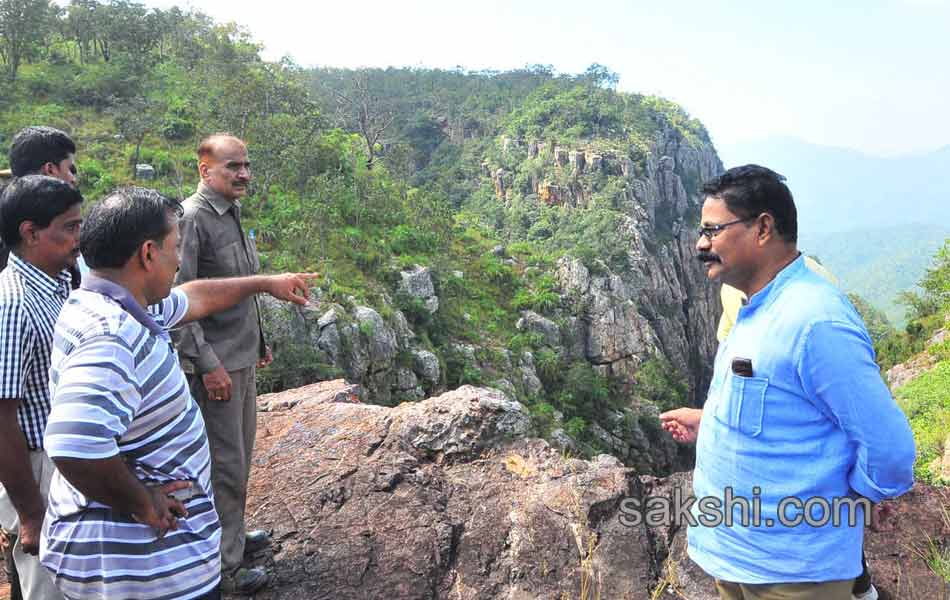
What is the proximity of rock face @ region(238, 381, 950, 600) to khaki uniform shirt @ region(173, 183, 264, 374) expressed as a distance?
907 millimetres

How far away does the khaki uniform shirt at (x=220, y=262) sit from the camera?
105 inches

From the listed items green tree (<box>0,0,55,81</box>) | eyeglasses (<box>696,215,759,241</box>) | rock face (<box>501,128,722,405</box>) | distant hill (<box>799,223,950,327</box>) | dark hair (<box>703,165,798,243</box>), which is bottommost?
distant hill (<box>799,223,950,327</box>)

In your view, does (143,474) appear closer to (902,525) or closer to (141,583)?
(141,583)

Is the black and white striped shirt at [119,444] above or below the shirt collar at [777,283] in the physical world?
below

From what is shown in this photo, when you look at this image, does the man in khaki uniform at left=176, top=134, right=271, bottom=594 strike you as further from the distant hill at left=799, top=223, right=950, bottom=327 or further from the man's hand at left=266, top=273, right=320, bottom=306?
the distant hill at left=799, top=223, right=950, bottom=327

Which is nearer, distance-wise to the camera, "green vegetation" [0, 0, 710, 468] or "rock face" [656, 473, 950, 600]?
"rock face" [656, 473, 950, 600]

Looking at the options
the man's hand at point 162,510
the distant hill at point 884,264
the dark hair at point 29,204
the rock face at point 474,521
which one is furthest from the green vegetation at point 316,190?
the distant hill at point 884,264

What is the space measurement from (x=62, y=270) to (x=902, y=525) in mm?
3516

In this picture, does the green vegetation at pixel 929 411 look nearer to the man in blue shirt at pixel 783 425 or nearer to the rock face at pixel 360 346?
the man in blue shirt at pixel 783 425

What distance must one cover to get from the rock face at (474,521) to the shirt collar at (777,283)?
146 cm

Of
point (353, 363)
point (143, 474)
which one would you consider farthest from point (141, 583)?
point (353, 363)

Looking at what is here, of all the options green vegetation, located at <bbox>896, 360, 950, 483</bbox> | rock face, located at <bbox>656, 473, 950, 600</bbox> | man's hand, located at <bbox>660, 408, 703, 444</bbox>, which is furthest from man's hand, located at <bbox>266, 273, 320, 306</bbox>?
green vegetation, located at <bbox>896, 360, 950, 483</bbox>

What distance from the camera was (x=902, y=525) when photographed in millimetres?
2859

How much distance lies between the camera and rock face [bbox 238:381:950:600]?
2.69m
